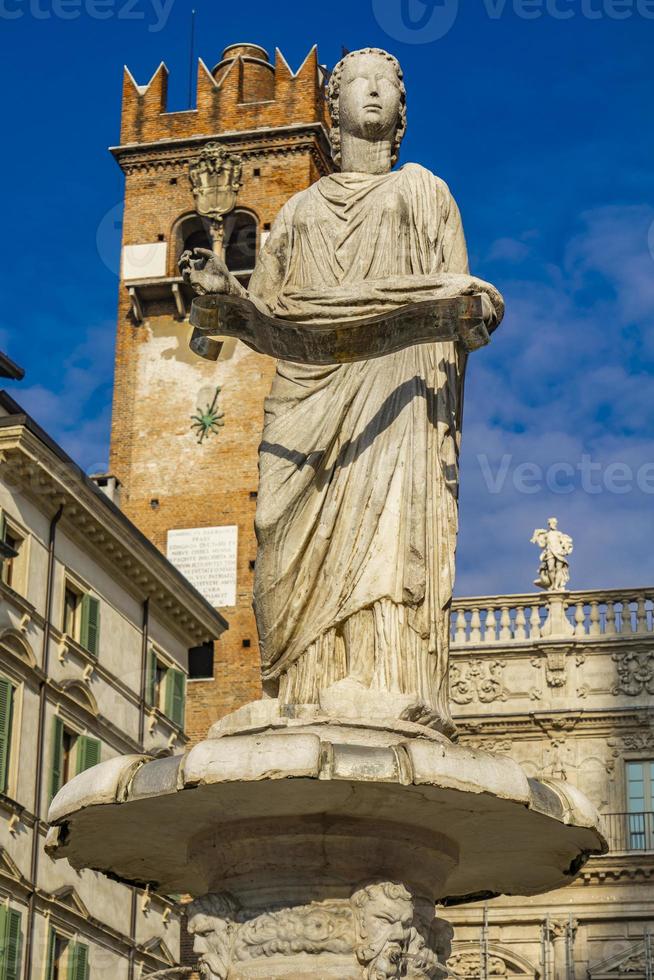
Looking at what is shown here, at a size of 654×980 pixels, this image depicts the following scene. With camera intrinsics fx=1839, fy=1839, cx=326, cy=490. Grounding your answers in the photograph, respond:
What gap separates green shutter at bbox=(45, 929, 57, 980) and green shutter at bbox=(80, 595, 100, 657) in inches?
210

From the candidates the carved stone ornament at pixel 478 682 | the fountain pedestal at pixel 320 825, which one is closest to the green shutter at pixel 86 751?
the carved stone ornament at pixel 478 682

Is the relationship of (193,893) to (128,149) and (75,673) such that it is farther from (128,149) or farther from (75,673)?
(128,149)

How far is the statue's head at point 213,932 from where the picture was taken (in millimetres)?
7035

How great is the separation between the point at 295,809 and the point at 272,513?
4.49ft

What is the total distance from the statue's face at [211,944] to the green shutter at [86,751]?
2441 centimetres

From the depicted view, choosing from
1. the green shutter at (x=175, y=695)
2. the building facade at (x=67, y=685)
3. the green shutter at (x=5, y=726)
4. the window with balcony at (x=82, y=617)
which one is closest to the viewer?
the green shutter at (x=5, y=726)

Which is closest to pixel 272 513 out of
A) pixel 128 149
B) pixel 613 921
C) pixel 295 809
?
pixel 295 809

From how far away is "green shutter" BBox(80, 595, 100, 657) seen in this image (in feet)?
107

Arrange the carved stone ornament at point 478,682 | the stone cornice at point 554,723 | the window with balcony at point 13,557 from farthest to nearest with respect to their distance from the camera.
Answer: the carved stone ornament at point 478,682 < the stone cornice at point 554,723 < the window with balcony at point 13,557

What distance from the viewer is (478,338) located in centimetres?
762

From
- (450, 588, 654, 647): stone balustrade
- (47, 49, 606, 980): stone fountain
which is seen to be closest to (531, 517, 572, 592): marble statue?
(450, 588, 654, 647): stone balustrade

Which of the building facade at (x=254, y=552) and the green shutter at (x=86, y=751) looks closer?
the green shutter at (x=86, y=751)

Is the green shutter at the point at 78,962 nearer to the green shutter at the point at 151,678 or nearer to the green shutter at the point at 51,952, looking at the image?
the green shutter at the point at 51,952

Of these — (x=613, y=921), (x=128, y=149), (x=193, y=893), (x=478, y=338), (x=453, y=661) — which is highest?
(x=128, y=149)
